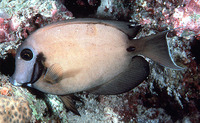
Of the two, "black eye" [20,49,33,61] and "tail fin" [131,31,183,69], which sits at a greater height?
"black eye" [20,49,33,61]

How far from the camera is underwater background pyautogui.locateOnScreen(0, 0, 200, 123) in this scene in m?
2.45

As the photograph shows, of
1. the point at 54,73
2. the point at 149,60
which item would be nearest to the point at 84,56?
the point at 54,73

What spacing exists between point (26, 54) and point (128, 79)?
126 centimetres

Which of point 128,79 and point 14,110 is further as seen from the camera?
point 128,79

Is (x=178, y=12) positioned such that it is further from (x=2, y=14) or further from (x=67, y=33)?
(x=2, y=14)

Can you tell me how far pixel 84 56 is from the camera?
72.1 inches

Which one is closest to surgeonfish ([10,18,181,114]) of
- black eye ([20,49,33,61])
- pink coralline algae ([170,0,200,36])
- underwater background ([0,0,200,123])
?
black eye ([20,49,33,61])

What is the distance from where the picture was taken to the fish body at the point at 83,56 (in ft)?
5.75

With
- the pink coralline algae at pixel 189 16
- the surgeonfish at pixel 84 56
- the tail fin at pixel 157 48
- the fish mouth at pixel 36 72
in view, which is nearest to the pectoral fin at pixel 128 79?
the surgeonfish at pixel 84 56

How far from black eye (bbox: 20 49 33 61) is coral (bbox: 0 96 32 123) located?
1.64 feet

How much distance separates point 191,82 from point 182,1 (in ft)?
4.56

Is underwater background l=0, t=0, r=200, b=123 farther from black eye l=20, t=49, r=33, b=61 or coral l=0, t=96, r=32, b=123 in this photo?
black eye l=20, t=49, r=33, b=61

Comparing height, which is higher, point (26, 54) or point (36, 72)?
point (26, 54)

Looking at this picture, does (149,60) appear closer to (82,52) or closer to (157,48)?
(157,48)
